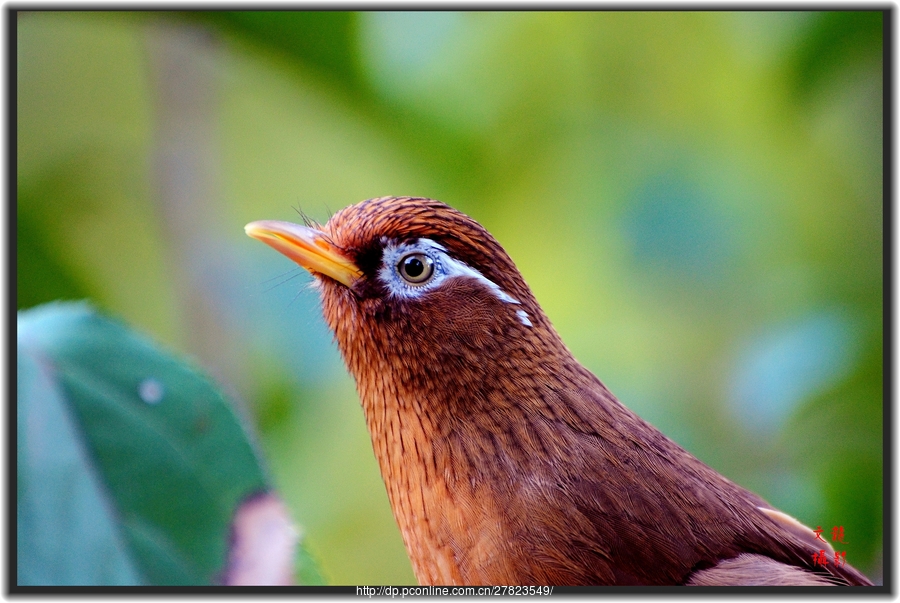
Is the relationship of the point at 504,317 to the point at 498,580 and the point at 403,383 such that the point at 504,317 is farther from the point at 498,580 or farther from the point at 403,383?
the point at 498,580

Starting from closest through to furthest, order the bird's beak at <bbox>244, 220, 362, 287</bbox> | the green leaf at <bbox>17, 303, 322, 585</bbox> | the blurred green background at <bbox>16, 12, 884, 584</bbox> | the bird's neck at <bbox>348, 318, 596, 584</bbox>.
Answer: the green leaf at <bbox>17, 303, 322, 585</bbox>, the bird's neck at <bbox>348, 318, 596, 584</bbox>, the bird's beak at <bbox>244, 220, 362, 287</bbox>, the blurred green background at <bbox>16, 12, 884, 584</bbox>

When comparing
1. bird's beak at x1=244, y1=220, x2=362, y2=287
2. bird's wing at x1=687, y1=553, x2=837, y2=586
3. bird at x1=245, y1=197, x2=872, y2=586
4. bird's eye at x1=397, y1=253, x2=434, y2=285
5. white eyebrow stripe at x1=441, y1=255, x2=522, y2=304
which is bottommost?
bird's wing at x1=687, y1=553, x2=837, y2=586

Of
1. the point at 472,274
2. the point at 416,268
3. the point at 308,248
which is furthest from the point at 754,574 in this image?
the point at 308,248

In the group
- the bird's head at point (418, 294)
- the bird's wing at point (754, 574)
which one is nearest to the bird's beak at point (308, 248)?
the bird's head at point (418, 294)

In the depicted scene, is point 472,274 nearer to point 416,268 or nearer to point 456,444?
point 416,268

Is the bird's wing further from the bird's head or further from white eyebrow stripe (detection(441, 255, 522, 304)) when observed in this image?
white eyebrow stripe (detection(441, 255, 522, 304))

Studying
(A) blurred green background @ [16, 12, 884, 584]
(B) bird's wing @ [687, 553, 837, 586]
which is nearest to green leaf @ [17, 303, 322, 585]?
(A) blurred green background @ [16, 12, 884, 584]

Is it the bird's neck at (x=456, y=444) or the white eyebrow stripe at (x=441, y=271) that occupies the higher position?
the white eyebrow stripe at (x=441, y=271)

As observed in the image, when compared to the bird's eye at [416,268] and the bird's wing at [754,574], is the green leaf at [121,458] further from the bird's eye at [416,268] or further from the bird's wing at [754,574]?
the bird's wing at [754,574]
